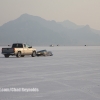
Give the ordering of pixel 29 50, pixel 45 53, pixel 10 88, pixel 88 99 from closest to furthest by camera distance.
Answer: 1. pixel 88 99
2. pixel 10 88
3. pixel 29 50
4. pixel 45 53

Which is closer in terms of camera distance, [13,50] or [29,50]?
[13,50]

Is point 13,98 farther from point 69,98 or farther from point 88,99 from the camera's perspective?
point 88,99

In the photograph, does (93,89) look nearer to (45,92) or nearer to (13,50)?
(45,92)

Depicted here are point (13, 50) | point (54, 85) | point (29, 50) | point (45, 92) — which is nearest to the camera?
point (45, 92)

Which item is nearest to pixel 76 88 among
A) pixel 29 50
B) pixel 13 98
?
pixel 13 98

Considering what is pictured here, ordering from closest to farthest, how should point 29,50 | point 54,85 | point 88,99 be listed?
point 88,99
point 54,85
point 29,50

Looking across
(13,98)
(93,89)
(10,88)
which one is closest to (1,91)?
(10,88)

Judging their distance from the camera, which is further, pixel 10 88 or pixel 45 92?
pixel 10 88

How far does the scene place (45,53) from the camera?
111ft

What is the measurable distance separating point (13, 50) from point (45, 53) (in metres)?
6.24

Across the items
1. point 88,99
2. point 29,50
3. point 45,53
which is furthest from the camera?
point 45,53

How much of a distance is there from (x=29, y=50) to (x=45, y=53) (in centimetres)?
316

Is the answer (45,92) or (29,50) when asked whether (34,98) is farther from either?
(29,50)

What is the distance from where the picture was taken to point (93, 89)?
8.94 metres
